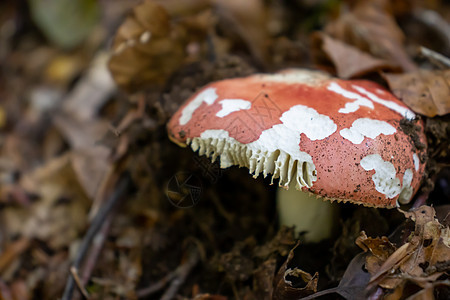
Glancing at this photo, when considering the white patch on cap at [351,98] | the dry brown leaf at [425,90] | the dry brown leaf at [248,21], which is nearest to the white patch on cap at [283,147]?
the white patch on cap at [351,98]

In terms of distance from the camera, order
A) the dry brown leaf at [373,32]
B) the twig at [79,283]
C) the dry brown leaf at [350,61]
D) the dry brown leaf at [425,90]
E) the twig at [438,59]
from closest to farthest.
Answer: the dry brown leaf at [425,90], the twig at [79,283], the twig at [438,59], the dry brown leaf at [350,61], the dry brown leaf at [373,32]

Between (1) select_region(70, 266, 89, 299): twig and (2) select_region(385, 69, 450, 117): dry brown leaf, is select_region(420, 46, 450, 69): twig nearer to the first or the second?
(2) select_region(385, 69, 450, 117): dry brown leaf

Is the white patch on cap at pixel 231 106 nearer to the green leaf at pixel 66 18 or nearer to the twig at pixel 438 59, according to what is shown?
the twig at pixel 438 59

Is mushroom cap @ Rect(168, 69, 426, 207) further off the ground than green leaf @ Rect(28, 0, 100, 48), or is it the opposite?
mushroom cap @ Rect(168, 69, 426, 207)

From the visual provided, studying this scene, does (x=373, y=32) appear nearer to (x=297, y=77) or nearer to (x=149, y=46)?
(x=297, y=77)

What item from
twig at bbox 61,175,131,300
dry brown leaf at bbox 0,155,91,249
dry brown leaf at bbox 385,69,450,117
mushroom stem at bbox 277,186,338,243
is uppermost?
dry brown leaf at bbox 385,69,450,117

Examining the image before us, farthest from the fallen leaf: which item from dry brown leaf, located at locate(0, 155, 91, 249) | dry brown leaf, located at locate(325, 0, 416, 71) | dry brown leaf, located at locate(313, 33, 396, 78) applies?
dry brown leaf, located at locate(0, 155, 91, 249)

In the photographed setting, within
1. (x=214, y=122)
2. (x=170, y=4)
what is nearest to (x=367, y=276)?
(x=214, y=122)

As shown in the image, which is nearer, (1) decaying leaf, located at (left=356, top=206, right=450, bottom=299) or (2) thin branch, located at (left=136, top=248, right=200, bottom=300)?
(1) decaying leaf, located at (left=356, top=206, right=450, bottom=299)
